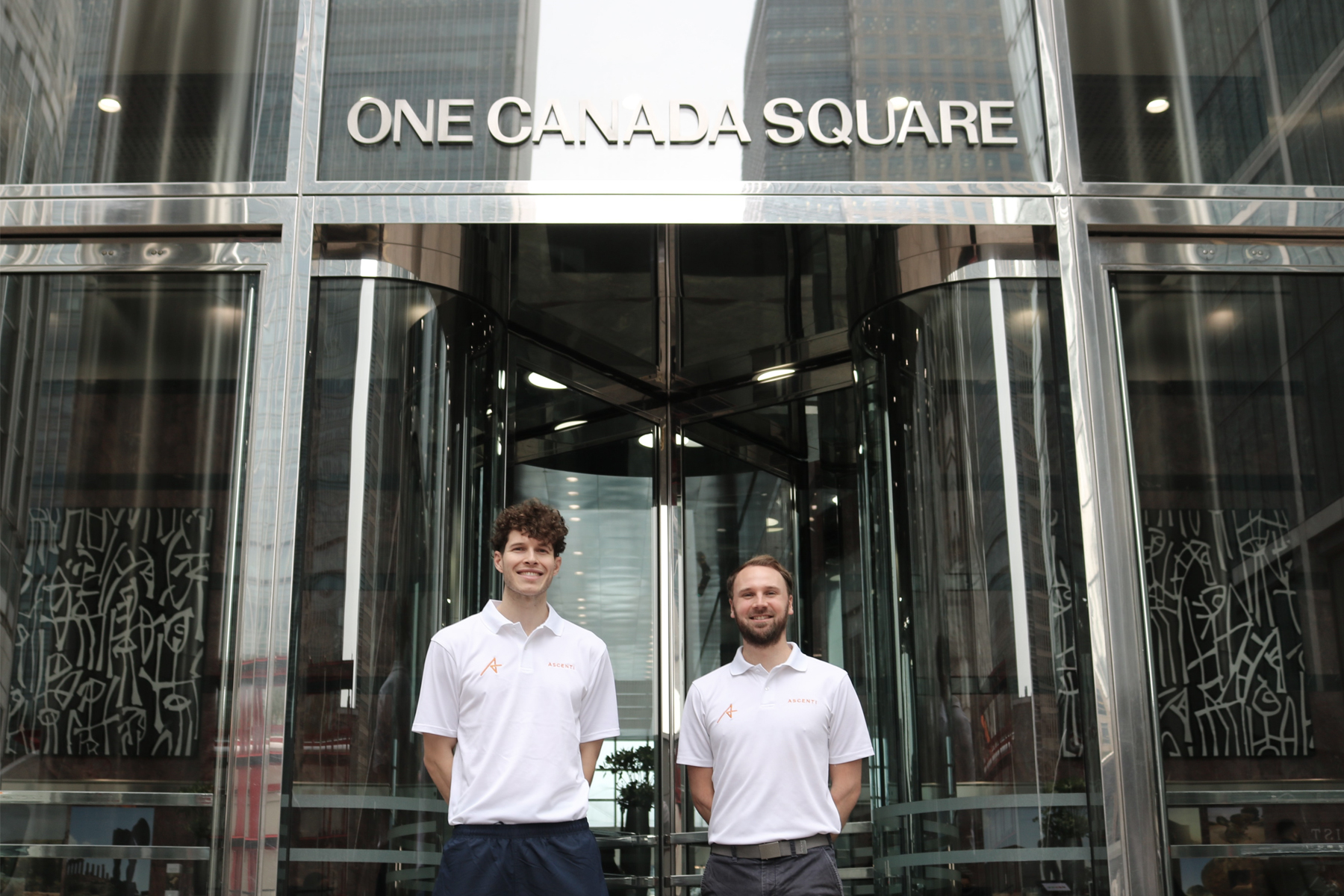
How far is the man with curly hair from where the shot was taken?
136 inches

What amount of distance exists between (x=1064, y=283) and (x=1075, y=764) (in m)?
1.66

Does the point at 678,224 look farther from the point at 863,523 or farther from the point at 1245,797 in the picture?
the point at 1245,797

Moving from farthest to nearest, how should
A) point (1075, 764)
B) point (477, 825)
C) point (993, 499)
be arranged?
1. point (993, 499)
2. point (1075, 764)
3. point (477, 825)

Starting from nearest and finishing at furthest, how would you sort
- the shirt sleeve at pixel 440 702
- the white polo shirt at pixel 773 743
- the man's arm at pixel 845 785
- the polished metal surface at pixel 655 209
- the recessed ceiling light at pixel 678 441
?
the shirt sleeve at pixel 440 702
the white polo shirt at pixel 773 743
the man's arm at pixel 845 785
the polished metal surface at pixel 655 209
the recessed ceiling light at pixel 678 441

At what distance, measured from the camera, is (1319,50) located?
14.6 ft

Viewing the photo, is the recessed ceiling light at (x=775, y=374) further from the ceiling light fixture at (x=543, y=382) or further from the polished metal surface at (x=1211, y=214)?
the polished metal surface at (x=1211, y=214)

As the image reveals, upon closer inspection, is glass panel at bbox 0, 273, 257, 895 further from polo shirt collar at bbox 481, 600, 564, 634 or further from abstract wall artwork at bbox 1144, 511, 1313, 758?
abstract wall artwork at bbox 1144, 511, 1313, 758

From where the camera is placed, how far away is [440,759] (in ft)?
12.0

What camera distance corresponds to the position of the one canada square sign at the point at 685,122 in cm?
436

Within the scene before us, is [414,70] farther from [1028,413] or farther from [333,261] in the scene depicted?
[1028,413]

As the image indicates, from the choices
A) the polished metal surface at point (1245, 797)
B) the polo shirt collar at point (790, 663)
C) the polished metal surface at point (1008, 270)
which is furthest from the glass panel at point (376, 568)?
the polished metal surface at point (1245, 797)

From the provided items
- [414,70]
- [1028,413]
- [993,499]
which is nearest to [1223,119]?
[1028,413]

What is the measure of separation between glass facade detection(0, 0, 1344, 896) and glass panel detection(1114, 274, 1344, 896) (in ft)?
0.04

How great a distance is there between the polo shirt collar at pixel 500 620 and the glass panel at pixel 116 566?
3.31 ft
